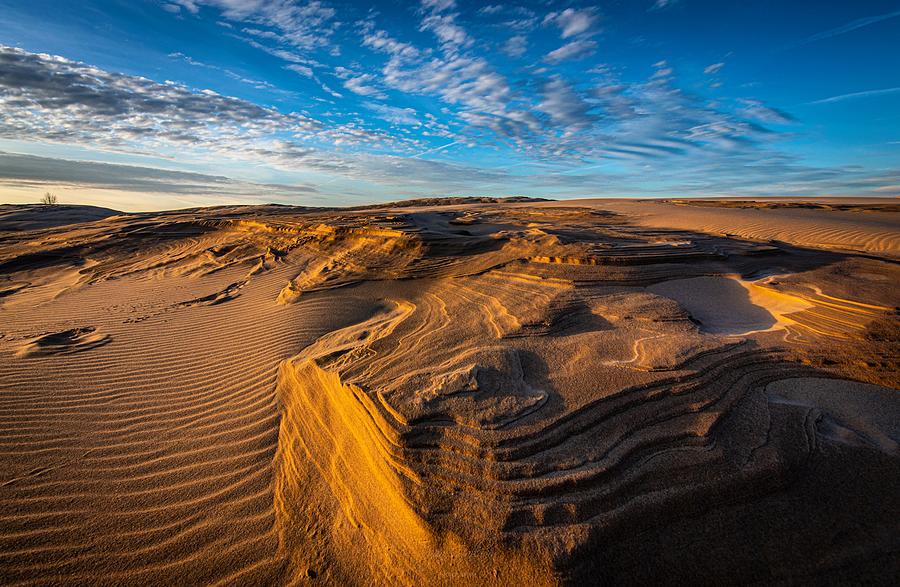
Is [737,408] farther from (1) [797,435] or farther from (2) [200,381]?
(2) [200,381]

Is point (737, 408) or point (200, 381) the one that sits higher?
point (737, 408)

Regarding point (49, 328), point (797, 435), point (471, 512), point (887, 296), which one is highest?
point (887, 296)

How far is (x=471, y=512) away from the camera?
6.64ft

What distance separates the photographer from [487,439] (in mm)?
2342

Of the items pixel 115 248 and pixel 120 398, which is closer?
pixel 120 398

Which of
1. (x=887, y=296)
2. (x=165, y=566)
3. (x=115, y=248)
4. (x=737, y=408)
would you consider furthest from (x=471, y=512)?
(x=115, y=248)

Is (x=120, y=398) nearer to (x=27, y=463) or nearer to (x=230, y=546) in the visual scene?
(x=27, y=463)

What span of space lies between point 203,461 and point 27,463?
1.40m

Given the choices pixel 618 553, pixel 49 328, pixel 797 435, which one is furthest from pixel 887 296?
pixel 49 328

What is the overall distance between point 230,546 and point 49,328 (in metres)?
6.71

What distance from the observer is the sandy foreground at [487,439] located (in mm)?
1907

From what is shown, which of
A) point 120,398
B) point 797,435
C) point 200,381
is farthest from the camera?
point 200,381

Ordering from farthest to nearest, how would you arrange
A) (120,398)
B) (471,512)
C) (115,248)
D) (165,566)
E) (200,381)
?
(115,248) → (200,381) → (120,398) → (165,566) → (471,512)

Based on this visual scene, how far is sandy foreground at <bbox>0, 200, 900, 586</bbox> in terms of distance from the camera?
6.26 feet
